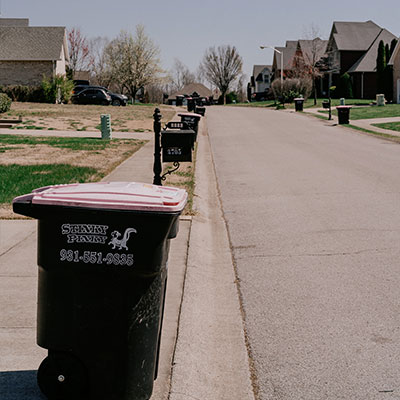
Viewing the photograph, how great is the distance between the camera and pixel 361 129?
30797 millimetres

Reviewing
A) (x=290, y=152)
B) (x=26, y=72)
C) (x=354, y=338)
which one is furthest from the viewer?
(x=26, y=72)

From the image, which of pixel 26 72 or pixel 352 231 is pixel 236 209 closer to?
pixel 352 231

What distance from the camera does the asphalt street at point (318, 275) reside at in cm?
425

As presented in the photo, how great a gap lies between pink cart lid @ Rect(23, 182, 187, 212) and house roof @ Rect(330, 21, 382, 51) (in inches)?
2788

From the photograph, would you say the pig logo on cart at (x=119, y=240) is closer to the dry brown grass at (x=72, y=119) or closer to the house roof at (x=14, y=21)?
the dry brown grass at (x=72, y=119)

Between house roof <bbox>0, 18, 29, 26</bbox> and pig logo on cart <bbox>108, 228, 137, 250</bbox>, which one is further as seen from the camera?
house roof <bbox>0, 18, 29, 26</bbox>

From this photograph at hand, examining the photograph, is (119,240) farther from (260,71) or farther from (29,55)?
(260,71)

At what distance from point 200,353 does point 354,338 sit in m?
1.16

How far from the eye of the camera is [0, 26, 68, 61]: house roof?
181ft

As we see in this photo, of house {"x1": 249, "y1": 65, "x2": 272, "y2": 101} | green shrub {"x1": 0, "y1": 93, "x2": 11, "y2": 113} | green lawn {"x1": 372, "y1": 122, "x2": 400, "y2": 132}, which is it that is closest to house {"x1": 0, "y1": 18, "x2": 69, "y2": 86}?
green shrub {"x1": 0, "y1": 93, "x2": 11, "y2": 113}

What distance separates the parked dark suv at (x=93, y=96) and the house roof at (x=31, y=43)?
5.51 metres

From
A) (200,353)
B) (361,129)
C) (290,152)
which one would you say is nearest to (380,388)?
(200,353)

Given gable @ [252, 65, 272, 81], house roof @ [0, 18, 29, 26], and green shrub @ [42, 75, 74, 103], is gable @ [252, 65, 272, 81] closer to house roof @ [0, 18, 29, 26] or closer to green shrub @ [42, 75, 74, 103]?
house roof @ [0, 18, 29, 26]

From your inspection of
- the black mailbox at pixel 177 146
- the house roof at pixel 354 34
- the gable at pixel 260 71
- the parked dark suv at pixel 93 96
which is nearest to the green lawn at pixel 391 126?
the black mailbox at pixel 177 146
